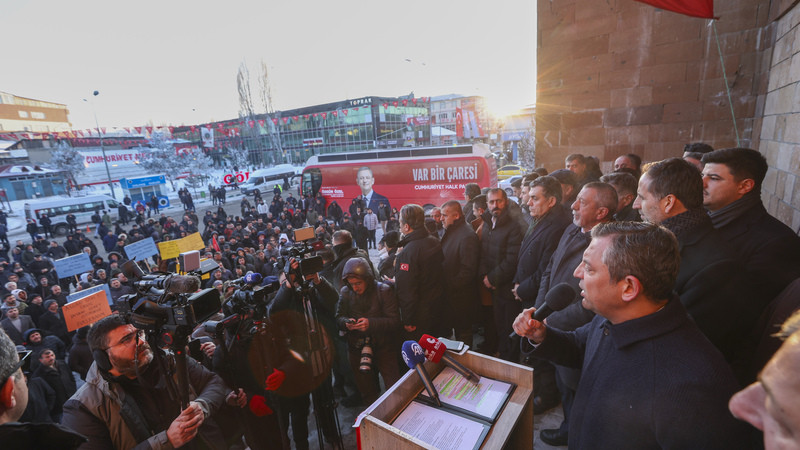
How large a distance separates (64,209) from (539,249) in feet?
95.2

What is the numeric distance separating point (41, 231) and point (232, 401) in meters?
28.3

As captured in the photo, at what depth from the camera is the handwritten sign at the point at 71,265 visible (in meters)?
7.64

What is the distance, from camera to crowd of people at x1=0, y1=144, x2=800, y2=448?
1.26 meters

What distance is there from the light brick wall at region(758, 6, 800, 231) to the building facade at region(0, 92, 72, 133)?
2959 inches

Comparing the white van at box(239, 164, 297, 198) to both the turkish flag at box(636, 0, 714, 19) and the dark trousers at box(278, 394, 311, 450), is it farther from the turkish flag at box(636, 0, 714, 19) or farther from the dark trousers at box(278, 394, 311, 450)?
the turkish flag at box(636, 0, 714, 19)

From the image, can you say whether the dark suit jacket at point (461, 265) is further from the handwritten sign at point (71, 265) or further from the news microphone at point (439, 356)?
the handwritten sign at point (71, 265)

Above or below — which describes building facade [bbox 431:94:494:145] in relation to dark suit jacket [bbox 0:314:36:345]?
above

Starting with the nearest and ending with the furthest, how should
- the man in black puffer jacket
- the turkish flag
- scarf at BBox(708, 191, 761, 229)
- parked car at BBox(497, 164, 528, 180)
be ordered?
scarf at BBox(708, 191, 761, 229) → the man in black puffer jacket → the turkish flag → parked car at BBox(497, 164, 528, 180)

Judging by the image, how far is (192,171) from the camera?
130 feet

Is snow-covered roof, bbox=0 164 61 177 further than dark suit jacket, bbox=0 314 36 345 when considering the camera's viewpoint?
Yes

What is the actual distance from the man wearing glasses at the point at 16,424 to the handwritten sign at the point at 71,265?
868 centimetres

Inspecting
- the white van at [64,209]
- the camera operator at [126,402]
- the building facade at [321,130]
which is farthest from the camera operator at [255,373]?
Result: the building facade at [321,130]

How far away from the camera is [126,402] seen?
2.02 metres

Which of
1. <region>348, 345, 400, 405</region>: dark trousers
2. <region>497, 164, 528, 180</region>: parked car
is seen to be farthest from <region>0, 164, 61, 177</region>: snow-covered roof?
<region>348, 345, 400, 405</region>: dark trousers
